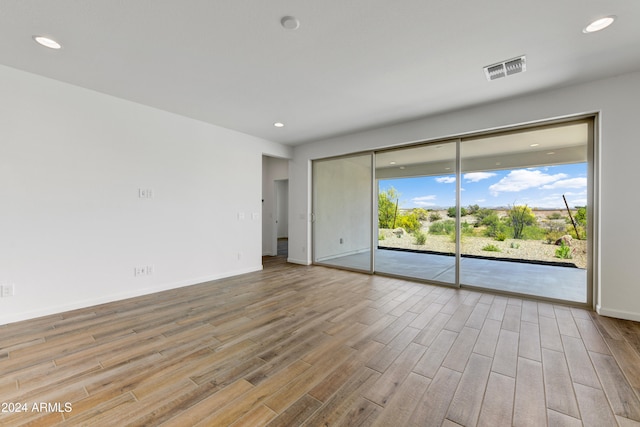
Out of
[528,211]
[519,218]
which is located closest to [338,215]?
[519,218]

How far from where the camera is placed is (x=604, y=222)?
10.0 feet

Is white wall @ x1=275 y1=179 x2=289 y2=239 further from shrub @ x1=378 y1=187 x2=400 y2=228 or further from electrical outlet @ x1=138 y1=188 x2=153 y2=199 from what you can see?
electrical outlet @ x1=138 y1=188 x2=153 y2=199

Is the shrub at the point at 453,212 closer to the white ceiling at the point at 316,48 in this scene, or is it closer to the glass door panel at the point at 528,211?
the glass door panel at the point at 528,211

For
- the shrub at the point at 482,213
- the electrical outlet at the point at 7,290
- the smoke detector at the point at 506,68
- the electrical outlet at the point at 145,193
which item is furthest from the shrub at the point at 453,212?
the electrical outlet at the point at 7,290

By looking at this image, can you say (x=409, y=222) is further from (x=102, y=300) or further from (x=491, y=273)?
(x=102, y=300)

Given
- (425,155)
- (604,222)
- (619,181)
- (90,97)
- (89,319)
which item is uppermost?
(90,97)

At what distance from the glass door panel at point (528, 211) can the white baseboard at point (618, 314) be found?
0.30m

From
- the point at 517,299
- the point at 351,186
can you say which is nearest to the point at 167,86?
the point at 351,186

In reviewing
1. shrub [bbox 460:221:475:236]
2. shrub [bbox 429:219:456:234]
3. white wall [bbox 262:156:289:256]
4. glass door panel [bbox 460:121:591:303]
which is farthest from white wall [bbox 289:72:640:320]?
white wall [bbox 262:156:289:256]

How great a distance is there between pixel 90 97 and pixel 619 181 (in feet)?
21.4

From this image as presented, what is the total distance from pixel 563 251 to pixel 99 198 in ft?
21.0

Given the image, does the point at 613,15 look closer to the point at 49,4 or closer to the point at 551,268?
the point at 551,268

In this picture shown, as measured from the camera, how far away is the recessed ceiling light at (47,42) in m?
2.30

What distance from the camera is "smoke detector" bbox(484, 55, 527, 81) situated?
2.66 metres
